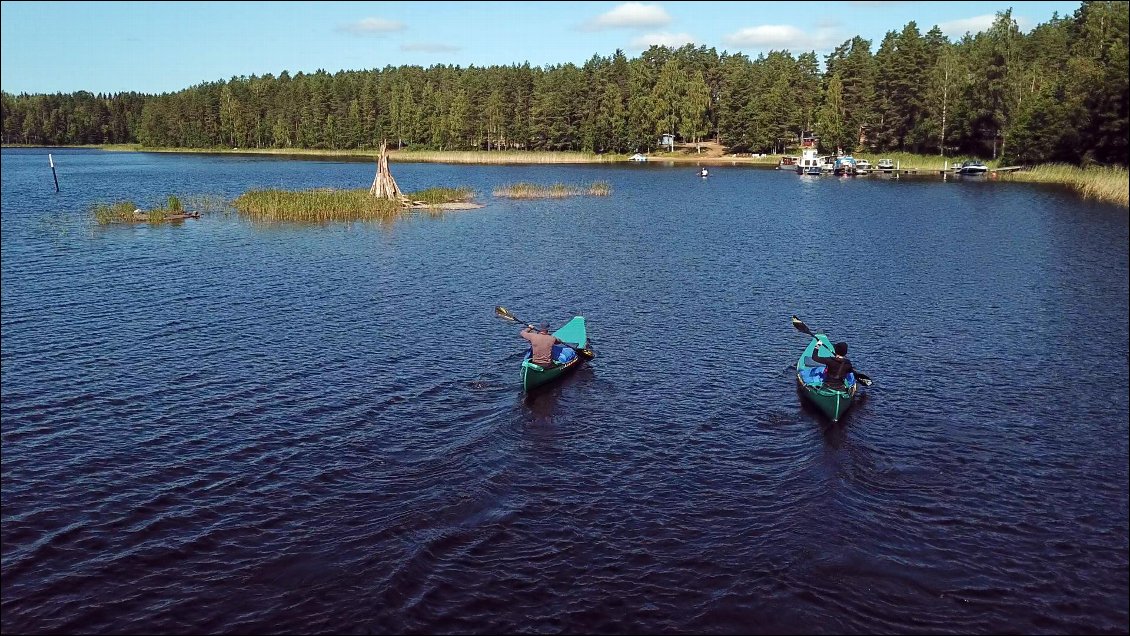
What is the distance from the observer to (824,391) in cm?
2580

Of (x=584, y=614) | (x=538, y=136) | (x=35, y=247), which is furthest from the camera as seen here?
(x=538, y=136)

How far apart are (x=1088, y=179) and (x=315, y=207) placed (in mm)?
76837

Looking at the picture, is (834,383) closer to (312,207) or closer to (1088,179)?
(312,207)

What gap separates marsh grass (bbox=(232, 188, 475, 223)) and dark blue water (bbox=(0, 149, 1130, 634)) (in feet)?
69.7

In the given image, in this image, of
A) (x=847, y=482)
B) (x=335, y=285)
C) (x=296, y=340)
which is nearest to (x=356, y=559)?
(x=847, y=482)

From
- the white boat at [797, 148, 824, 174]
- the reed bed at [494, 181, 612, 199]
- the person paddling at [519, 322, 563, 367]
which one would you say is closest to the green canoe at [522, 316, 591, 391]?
the person paddling at [519, 322, 563, 367]

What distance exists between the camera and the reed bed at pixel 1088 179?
3031 inches

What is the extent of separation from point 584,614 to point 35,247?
53.9m

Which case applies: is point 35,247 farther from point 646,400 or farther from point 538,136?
point 538,136

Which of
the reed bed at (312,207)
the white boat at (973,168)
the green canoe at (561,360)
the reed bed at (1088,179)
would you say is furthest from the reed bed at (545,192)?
the green canoe at (561,360)

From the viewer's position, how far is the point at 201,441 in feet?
77.9

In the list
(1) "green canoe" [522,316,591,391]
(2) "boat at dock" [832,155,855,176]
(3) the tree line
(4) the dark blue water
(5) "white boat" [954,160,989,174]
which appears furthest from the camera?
(2) "boat at dock" [832,155,855,176]

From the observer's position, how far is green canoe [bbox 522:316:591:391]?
28.0 metres

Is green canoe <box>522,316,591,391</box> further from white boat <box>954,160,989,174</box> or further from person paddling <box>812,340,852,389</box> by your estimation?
white boat <box>954,160,989,174</box>
